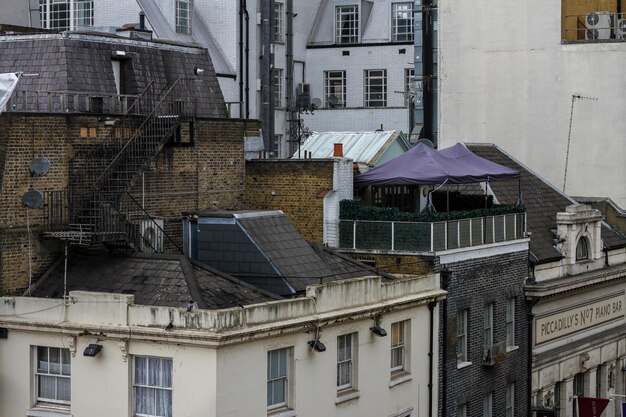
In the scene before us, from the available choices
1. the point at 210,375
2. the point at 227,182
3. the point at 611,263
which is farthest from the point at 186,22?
the point at 210,375

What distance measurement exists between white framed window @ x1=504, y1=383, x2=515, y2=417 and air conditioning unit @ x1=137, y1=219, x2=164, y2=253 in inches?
500

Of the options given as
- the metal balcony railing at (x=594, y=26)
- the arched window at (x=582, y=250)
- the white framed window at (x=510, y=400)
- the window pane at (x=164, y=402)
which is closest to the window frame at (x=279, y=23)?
the metal balcony railing at (x=594, y=26)

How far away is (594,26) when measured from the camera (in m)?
59.2

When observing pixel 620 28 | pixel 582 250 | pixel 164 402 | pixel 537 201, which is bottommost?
pixel 164 402

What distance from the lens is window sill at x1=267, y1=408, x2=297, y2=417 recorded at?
3414cm

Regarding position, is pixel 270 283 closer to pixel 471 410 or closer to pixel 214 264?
pixel 214 264

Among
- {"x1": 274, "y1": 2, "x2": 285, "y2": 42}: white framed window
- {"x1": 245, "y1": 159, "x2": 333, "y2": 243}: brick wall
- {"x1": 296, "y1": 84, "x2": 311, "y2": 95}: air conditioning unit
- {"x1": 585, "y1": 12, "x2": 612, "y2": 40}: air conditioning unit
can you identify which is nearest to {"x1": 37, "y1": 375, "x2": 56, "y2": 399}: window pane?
{"x1": 245, "y1": 159, "x2": 333, "y2": 243}: brick wall

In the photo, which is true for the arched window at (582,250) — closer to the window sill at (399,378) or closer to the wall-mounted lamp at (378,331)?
the window sill at (399,378)

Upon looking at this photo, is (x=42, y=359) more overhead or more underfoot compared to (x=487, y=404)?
more overhead

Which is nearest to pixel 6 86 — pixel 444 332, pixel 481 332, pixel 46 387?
pixel 46 387

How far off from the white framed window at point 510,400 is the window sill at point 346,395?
9975 mm

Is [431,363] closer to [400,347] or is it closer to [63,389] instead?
[400,347]

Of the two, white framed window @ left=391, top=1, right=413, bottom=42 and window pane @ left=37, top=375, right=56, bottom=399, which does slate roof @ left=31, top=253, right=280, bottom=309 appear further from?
white framed window @ left=391, top=1, right=413, bottom=42

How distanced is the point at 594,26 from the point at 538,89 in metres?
3.23
